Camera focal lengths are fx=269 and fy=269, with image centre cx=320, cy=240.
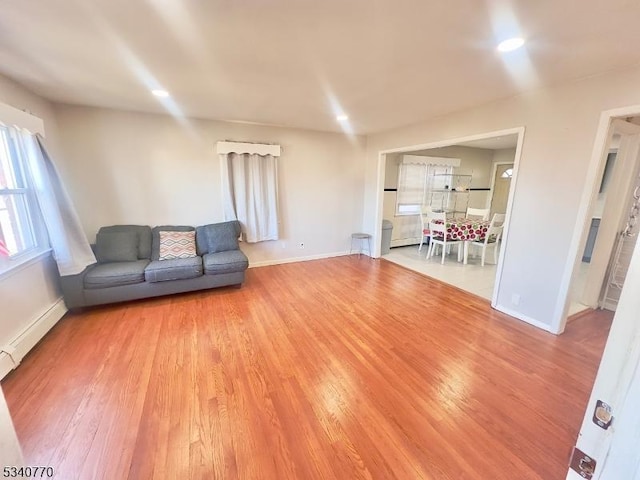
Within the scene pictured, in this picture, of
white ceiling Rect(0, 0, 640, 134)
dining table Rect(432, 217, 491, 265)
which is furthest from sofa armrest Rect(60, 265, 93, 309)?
dining table Rect(432, 217, 491, 265)

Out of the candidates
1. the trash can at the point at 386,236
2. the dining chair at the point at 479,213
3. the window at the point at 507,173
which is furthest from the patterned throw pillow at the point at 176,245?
the window at the point at 507,173

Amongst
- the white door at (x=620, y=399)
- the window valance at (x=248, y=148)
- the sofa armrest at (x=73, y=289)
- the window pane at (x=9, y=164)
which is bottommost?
the sofa armrest at (x=73, y=289)

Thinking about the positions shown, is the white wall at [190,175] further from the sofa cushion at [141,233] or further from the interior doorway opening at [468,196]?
the interior doorway opening at [468,196]

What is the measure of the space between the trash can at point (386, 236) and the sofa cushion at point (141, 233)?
3.91 meters

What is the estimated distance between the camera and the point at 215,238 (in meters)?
3.83

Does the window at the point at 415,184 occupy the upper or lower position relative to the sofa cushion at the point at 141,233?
upper

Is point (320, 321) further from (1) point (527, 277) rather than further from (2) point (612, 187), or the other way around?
(2) point (612, 187)

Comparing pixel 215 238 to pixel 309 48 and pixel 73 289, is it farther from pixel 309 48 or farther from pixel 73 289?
pixel 309 48

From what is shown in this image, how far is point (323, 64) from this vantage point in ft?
6.79

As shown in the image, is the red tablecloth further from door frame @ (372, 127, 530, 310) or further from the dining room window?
the dining room window

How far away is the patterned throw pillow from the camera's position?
3.52m

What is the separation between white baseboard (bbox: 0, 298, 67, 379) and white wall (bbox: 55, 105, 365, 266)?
1230 mm

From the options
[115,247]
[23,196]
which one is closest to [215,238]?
[115,247]

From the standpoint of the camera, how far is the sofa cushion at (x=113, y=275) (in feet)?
9.27
